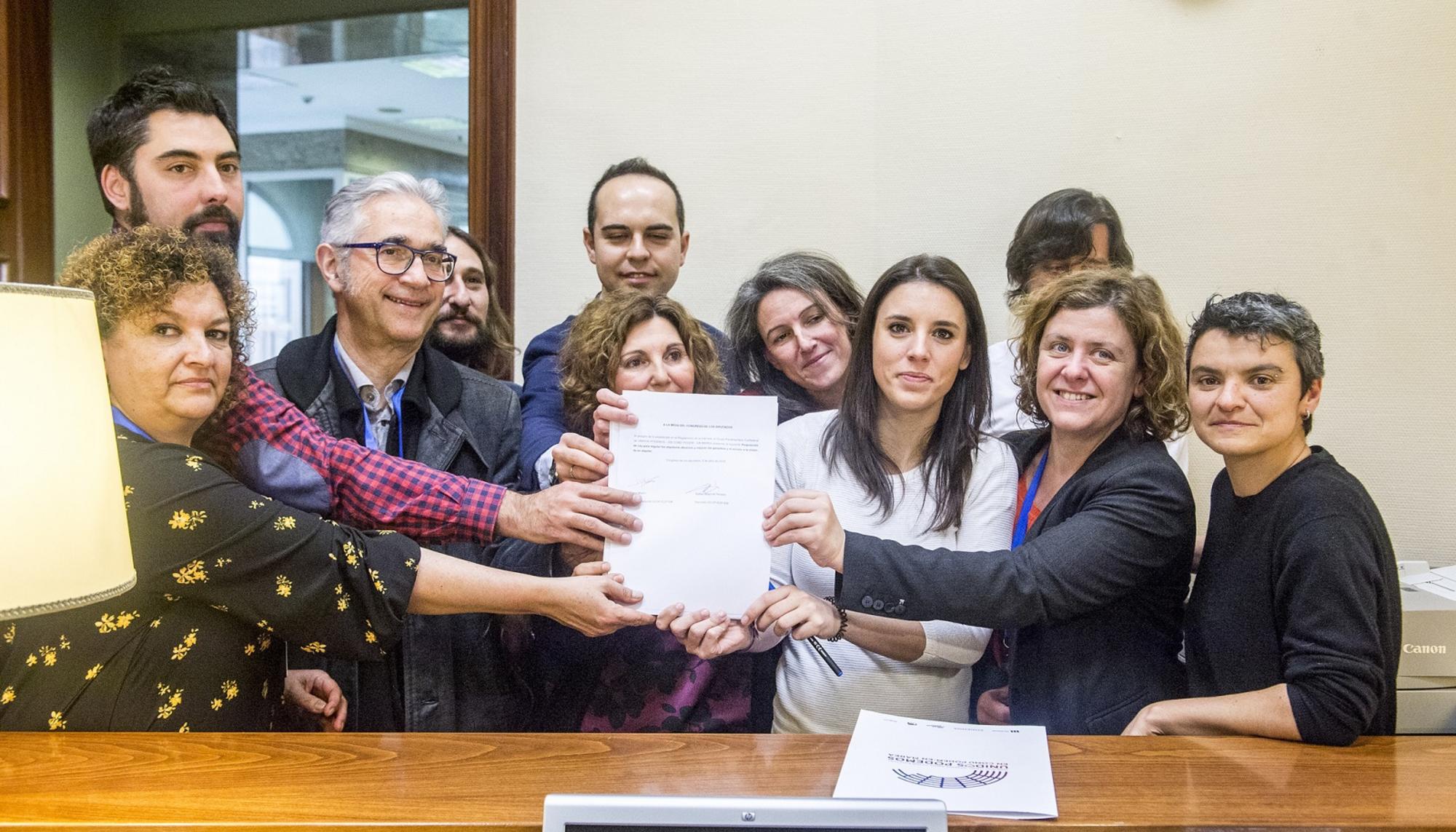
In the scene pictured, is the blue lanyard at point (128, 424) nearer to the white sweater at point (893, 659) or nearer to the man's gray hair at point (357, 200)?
the man's gray hair at point (357, 200)

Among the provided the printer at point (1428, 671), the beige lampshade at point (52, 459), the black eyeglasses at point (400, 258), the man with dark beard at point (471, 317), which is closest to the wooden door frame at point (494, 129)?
the man with dark beard at point (471, 317)

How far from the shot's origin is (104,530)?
1.17 meters

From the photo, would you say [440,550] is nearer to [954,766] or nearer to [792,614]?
[792,614]

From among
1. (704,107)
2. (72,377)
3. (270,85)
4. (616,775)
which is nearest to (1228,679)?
(616,775)

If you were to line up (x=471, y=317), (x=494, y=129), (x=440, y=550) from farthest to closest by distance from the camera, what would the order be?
1. (x=494, y=129)
2. (x=471, y=317)
3. (x=440, y=550)

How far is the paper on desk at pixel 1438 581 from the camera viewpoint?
2.19 metres

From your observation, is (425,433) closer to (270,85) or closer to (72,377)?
(72,377)

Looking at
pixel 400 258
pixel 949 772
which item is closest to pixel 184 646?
pixel 400 258

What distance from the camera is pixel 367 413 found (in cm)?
207

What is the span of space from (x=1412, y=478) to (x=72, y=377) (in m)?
2.91

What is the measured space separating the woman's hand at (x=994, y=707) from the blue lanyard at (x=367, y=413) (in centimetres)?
121

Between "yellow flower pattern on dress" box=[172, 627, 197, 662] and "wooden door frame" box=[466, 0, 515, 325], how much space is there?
5.09 feet

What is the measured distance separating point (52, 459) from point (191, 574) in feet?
1.28

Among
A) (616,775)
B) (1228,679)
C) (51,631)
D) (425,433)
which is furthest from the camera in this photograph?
(425,433)
